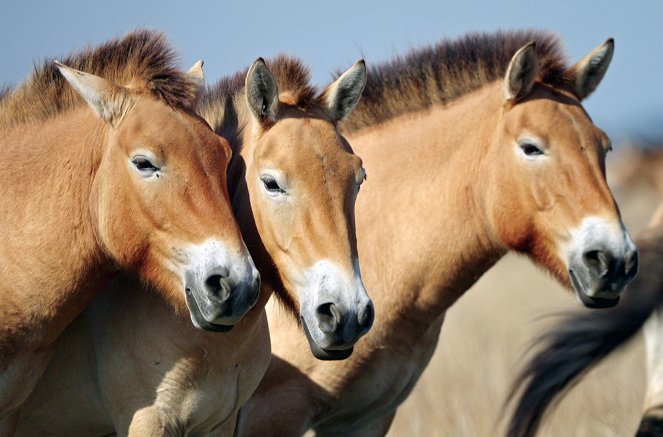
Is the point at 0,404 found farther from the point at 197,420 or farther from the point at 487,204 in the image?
the point at 487,204

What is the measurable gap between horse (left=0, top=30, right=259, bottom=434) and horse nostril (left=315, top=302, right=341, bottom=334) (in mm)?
340

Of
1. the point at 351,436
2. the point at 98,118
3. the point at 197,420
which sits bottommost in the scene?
the point at 351,436

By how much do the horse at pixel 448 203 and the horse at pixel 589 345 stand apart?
0.15 meters

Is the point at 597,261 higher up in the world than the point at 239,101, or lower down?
lower down

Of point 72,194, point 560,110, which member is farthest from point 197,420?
point 560,110

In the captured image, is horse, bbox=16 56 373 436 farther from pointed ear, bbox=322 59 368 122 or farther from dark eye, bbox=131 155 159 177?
dark eye, bbox=131 155 159 177

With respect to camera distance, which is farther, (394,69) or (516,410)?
(394,69)

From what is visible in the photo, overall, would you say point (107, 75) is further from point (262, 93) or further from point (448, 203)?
point (448, 203)

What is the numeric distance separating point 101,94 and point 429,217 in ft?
7.57

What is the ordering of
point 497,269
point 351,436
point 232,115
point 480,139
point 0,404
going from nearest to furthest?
point 0,404, point 232,115, point 480,139, point 351,436, point 497,269

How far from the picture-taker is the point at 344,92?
602 cm

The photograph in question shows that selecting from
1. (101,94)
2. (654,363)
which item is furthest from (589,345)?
(101,94)

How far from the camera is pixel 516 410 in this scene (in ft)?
20.5

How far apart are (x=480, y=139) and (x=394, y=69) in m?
0.94
